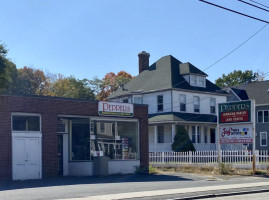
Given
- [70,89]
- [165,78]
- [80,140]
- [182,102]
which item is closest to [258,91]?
[182,102]

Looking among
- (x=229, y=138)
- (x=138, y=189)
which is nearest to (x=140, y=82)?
(x=229, y=138)

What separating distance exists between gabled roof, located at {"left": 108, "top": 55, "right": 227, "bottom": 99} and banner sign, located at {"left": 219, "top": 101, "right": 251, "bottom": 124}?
1468 cm

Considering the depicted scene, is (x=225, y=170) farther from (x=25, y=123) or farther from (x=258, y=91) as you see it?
(x=258, y=91)

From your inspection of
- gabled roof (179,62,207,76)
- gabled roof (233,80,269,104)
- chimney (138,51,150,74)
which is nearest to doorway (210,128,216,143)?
gabled roof (179,62,207,76)

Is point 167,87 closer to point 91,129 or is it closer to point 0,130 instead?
point 91,129

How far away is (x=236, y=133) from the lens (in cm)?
2491

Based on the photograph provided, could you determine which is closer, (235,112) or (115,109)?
(115,109)

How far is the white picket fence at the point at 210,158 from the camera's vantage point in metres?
25.5

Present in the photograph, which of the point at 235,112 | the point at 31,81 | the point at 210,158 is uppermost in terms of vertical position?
the point at 31,81

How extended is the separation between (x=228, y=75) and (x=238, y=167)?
48113mm

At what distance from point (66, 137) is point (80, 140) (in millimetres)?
799

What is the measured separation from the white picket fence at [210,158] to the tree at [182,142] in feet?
21.4

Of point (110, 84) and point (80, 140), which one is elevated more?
point (110, 84)

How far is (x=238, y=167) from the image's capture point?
25.7 meters
